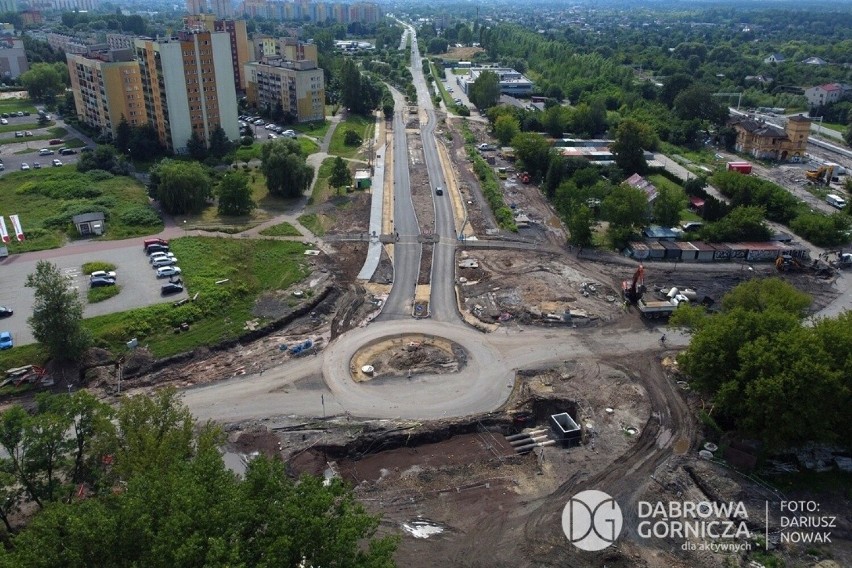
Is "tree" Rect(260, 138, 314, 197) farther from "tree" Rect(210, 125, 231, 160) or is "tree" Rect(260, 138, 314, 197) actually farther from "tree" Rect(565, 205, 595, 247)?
"tree" Rect(565, 205, 595, 247)

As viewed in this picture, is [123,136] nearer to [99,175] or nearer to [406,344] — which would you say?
[99,175]

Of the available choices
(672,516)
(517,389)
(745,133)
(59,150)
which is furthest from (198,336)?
(745,133)

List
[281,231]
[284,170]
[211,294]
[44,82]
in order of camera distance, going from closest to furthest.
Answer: [211,294], [281,231], [284,170], [44,82]

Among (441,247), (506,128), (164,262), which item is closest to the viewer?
(164,262)

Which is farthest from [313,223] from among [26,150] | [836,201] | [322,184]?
[836,201]

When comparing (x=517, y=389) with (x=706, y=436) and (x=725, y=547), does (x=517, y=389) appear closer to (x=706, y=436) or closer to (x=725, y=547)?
(x=706, y=436)

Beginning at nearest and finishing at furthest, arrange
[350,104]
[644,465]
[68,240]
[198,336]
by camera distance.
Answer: [644,465] → [198,336] → [68,240] → [350,104]
